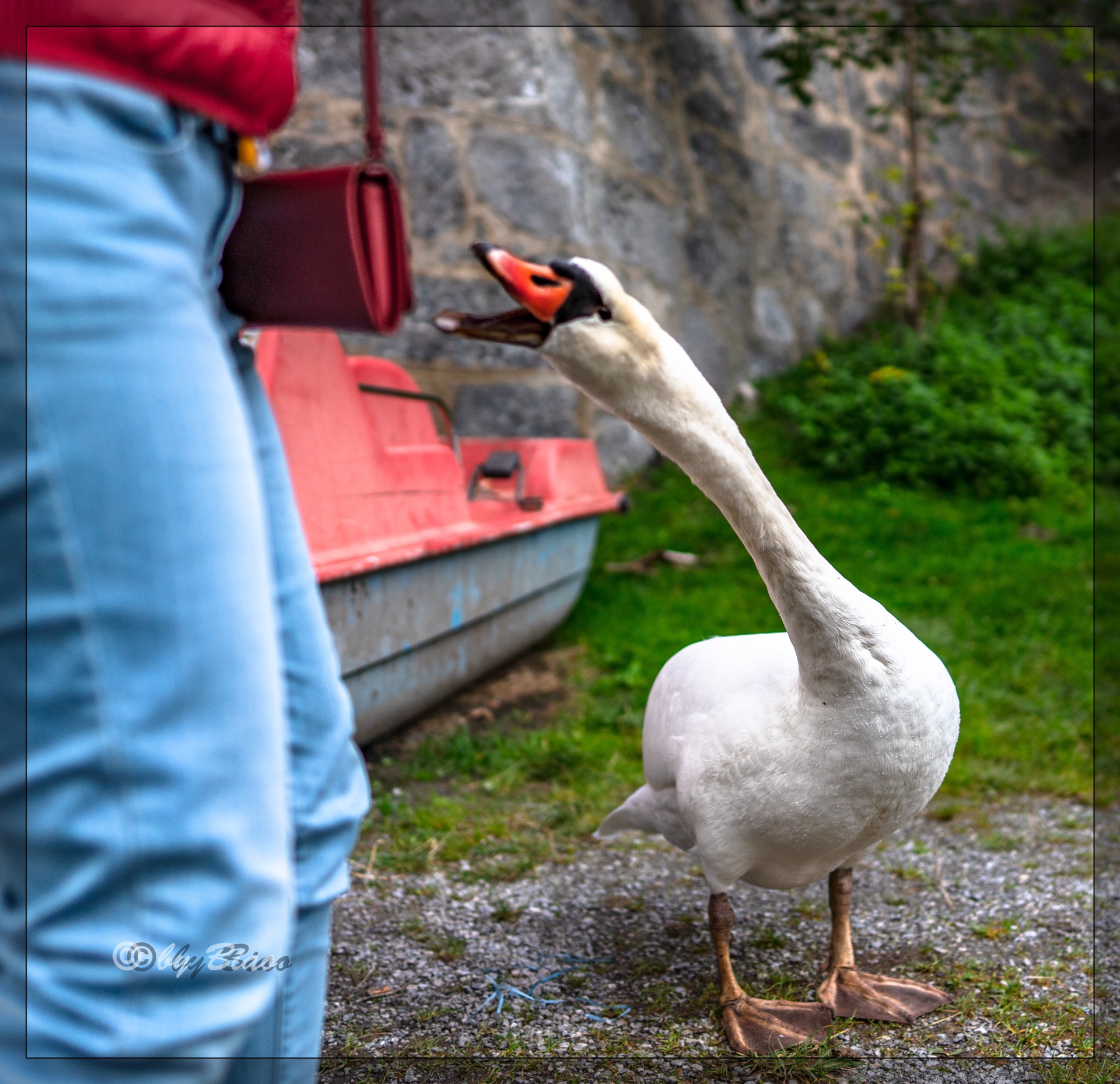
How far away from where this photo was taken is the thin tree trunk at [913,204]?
25.8 ft

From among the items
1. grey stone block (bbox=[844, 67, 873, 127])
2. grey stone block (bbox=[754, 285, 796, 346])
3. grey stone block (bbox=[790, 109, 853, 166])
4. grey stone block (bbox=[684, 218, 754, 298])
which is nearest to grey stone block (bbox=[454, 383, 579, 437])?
grey stone block (bbox=[684, 218, 754, 298])

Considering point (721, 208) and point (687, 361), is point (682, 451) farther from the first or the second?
point (721, 208)

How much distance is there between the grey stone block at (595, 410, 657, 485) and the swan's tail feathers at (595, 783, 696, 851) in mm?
3820

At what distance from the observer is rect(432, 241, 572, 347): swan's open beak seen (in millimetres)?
1464

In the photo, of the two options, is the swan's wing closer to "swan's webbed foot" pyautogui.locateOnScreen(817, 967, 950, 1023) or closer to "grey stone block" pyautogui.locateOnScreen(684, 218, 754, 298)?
"swan's webbed foot" pyautogui.locateOnScreen(817, 967, 950, 1023)

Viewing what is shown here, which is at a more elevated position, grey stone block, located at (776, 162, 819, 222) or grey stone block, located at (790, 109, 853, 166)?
grey stone block, located at (790, 109, 853, 166)

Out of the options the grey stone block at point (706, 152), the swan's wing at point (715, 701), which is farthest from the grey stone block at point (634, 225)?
the swan's wing at point (715, 701)

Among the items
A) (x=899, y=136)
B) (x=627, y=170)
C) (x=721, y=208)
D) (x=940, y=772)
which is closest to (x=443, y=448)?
(x=940, y=772)

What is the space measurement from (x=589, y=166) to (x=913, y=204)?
345cm

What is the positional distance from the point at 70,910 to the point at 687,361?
136 cm

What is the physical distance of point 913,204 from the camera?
816 centimetres

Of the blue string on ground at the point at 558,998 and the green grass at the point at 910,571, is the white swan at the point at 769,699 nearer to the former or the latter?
the blue string on ground at the point at 558,998

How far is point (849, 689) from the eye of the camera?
1.81 m

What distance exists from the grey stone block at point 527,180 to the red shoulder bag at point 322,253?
5.03 m
